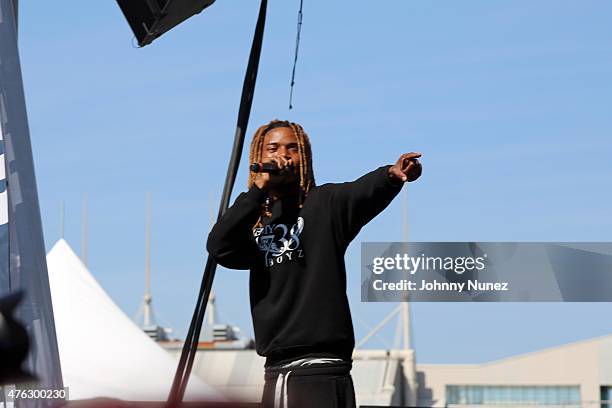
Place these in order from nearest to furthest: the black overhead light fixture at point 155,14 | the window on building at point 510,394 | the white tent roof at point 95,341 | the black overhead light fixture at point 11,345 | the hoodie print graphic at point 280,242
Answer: the black overhead light fixture at point 11,345 → the hoodie print graphic at point 280,242 → the black overhead light fixture at point 155,14 → the white tent roof at point 95,341 → the window on building at point 510,394

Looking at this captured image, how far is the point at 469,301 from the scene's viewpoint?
2452 centimetres

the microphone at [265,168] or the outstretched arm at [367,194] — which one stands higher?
the microphone at [265,168]

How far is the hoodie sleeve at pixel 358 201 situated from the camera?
2.12 m

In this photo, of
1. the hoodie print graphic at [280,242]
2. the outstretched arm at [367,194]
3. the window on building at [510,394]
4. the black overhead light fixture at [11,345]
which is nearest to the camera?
the black overhead light fixture at [11,345]

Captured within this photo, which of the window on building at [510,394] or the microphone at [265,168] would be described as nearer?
the microphone at [265,168]

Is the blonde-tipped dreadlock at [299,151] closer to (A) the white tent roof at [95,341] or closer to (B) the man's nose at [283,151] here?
(B) the man's nose at [283,151]

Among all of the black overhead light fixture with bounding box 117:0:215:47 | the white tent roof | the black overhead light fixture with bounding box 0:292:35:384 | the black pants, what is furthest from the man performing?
the white tent roof

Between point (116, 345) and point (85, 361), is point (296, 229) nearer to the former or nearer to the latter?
point (85, 361)

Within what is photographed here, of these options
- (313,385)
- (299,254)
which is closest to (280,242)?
(299,254)

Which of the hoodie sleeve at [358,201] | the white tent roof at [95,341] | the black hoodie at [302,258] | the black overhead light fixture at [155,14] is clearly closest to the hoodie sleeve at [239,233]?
the black hoodie at [302,258]

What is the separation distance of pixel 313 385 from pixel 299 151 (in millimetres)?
476

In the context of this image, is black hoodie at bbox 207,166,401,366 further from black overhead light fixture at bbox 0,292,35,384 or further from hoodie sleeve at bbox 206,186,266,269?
black overhead light fixture at bbox 0,292,35,384

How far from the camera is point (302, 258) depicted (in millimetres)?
2168

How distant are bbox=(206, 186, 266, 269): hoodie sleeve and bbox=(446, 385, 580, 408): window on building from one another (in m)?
26.5
